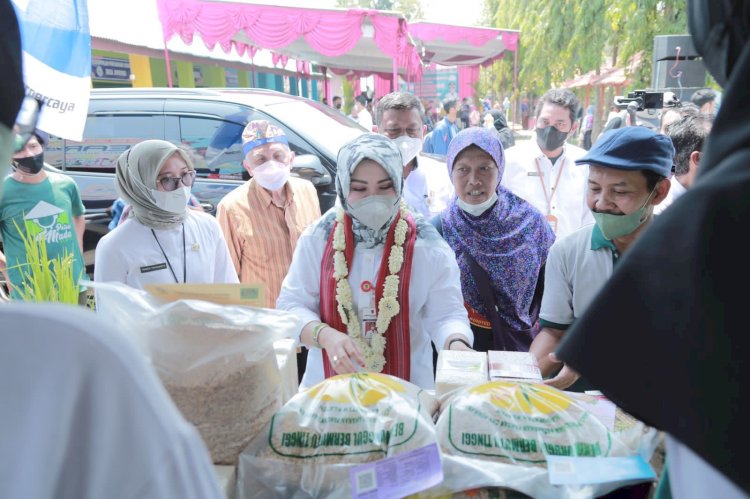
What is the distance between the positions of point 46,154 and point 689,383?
5.57m

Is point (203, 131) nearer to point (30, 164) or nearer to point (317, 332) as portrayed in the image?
point (30, 164)

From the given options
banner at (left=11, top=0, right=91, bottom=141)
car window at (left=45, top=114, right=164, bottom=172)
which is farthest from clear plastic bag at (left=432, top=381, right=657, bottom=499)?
car window at (left=45, top=114, right=164, bottom=172)

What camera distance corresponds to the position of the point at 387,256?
2.13 metres

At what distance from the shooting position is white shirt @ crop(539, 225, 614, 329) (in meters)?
2.03

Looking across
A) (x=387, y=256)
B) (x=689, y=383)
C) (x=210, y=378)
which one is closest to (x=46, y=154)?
(x=387, y=256)

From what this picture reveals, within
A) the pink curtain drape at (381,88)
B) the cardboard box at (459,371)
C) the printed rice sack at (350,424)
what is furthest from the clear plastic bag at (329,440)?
the pink curtain drape at (381,88)

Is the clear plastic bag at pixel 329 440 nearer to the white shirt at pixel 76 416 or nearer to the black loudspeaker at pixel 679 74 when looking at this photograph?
the white shirt at pixel 76 416

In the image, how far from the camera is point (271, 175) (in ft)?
11.0

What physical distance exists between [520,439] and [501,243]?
164 centimetres

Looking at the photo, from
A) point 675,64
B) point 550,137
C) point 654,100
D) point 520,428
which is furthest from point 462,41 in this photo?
point 520,428

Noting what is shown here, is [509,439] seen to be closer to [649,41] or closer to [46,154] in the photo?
[46,154]

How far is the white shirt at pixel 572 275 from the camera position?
203 cm

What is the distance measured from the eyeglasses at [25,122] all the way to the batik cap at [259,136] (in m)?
2.82

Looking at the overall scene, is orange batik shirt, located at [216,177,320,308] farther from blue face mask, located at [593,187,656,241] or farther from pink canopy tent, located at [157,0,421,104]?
pink canopy tent, located at [157,0,421,104]
